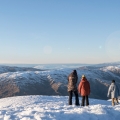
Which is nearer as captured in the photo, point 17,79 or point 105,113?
point 105,113

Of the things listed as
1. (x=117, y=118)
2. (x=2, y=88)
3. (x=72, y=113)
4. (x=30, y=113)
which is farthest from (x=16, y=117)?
(x=2, y=88)

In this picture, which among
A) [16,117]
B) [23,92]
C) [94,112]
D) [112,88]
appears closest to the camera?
[16,117]

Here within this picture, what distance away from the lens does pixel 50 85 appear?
18700 cm

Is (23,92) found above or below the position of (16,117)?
below

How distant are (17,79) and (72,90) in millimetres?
173298

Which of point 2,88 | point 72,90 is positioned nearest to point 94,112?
point 72,90

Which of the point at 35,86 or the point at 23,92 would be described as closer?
the point at 23,92

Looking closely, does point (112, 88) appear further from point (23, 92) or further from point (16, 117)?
point (23, 92)

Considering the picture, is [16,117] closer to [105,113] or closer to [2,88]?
[105,113]

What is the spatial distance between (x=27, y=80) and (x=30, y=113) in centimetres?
17531

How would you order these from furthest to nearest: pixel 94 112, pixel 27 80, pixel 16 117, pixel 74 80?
pixel 27 80 → pixel 74 80 → pixel 94 112 → pixel 16 117

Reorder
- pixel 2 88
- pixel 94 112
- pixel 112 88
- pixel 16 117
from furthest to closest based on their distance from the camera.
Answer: pixel 2 88 < pixel 112 88 < pixel 94 112 < pixel 16 117

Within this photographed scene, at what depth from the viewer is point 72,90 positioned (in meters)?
18.9

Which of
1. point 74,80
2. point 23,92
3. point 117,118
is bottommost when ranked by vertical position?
point 23,92
